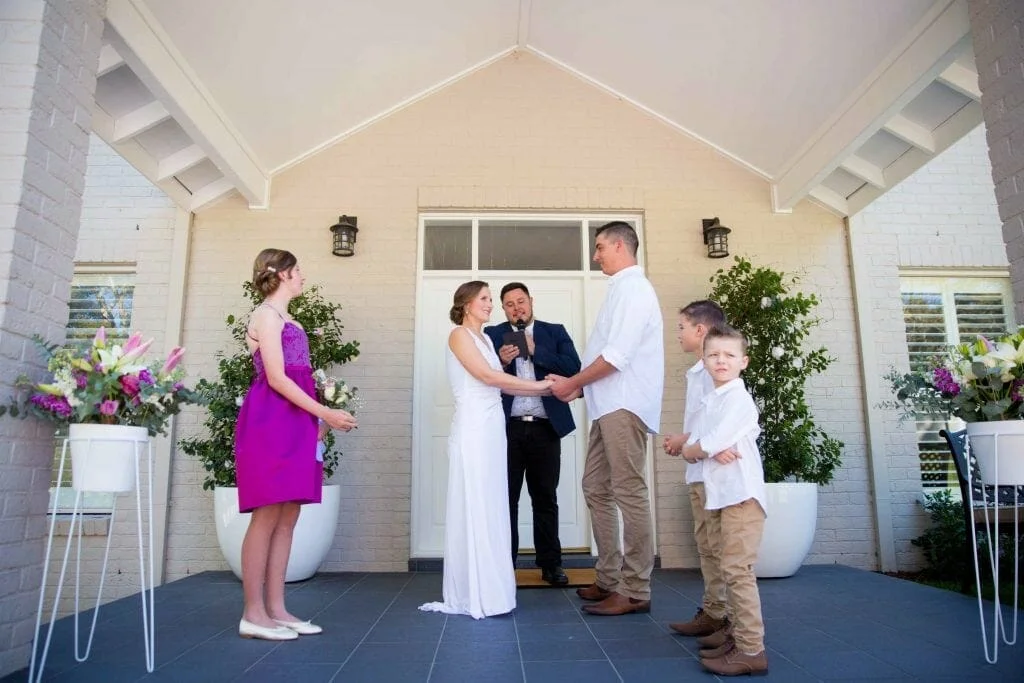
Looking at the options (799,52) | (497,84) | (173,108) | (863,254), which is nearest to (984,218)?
(863,254)

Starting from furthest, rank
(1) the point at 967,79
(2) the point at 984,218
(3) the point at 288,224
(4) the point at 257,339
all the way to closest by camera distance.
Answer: (2) the point at 984,218 < (3) the point at 288,224 < (1) the point at 967,79 < (4) the point at 257,339

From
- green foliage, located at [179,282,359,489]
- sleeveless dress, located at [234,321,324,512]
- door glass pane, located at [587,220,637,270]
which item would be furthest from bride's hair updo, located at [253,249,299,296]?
door glass pane, located at [587,220,637,270]

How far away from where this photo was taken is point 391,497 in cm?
434

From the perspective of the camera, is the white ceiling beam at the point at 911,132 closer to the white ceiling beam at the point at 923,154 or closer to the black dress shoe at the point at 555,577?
the white ceiling beam at the point at 923,154

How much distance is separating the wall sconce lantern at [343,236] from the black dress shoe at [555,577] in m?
2.41

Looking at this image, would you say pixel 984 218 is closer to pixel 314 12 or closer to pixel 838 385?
pixel 838 385

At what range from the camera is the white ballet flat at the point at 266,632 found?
8.12 feet

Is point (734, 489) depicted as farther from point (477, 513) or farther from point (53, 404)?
point (53, 404)

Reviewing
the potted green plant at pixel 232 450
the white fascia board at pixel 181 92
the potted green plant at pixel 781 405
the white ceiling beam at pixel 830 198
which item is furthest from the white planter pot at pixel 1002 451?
the white fascia board at pixel 181 92

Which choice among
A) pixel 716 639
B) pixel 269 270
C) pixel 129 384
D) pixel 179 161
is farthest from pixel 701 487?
pixel 179 161

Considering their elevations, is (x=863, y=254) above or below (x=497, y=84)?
below

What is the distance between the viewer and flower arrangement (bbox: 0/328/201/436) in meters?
2.06

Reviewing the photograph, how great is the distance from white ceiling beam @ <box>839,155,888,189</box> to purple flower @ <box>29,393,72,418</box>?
431 centimetres

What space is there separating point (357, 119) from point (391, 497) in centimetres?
262
